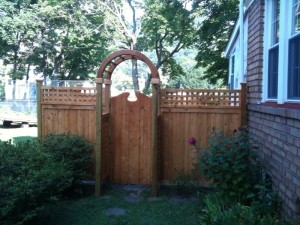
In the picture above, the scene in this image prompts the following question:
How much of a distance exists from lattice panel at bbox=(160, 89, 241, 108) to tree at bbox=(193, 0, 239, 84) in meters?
7.50

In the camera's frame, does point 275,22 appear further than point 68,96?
No

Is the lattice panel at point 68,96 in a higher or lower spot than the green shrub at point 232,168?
higher

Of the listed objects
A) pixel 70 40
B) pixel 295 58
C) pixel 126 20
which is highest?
pixel 126 20

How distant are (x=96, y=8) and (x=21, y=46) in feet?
19.7

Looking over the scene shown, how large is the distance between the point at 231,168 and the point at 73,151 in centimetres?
267

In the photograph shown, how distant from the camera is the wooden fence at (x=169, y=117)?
566 centimetres

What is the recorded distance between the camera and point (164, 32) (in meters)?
20.5

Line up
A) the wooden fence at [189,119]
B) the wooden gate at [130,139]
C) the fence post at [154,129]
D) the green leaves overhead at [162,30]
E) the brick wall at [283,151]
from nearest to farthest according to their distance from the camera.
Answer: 1. the brick wall at [283,151]
2. the fence post at [154,129]
3. the wooden fence at [189,119]
4. the wooden gate at [130,139]
5. the green leaves overhead at [162,30]

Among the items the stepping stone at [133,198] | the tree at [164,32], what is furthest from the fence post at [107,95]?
the tree at [164,32]

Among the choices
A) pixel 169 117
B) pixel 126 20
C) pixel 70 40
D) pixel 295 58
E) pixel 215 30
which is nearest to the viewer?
pixel 295 58

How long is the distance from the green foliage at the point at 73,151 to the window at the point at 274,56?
10.6 feet

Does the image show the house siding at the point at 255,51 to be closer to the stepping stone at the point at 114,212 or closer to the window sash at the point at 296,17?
the window sash at the point at 296,17

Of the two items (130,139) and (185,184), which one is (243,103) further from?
(130,139)

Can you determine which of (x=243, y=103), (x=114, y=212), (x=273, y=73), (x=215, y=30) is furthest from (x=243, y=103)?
(x=215, y=30)
